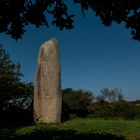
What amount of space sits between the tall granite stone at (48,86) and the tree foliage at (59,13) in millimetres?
17863

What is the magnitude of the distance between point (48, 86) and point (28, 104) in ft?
8.87

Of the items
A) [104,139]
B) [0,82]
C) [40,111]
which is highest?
[0,82]

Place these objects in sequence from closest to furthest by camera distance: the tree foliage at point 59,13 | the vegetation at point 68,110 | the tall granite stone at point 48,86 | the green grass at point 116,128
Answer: the tree foliage at point 59,13, the green grass at point 116,128, the vegetation at point 68,110, the tall granite stone at point 48,86

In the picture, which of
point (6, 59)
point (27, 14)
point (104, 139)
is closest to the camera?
point (27, 14)

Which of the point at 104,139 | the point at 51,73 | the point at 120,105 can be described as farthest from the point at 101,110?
the point at 104,139

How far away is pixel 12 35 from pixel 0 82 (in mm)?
19788

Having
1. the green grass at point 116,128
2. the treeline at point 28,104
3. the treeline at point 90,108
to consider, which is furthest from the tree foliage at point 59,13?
the treeline at point 90,108

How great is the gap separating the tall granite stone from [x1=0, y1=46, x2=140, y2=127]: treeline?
989 mm

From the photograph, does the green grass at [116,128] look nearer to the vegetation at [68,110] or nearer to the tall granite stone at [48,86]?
the vegetation at [68,110]

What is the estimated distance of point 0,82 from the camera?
1204 inches

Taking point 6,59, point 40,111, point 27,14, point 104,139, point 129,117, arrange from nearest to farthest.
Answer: point 27,14, point 104,139, point 40,111, point 6,59, point 129,117

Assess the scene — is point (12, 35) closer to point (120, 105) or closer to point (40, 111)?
point (40, 111)

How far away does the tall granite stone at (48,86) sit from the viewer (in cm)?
2928

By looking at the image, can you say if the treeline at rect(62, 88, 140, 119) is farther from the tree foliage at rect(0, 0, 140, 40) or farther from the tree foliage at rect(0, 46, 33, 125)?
the tree foliage at rect(0, 0, 140, 40)
